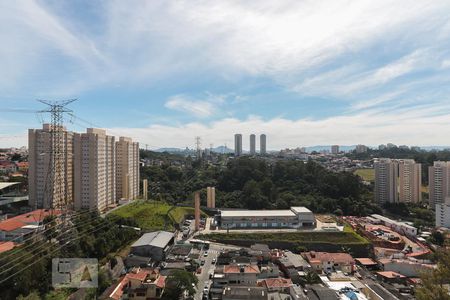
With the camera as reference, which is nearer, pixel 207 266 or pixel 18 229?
pixel 207 266

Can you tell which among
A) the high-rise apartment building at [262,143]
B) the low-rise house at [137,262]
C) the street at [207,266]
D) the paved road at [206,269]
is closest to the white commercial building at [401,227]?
the street at [207,266]

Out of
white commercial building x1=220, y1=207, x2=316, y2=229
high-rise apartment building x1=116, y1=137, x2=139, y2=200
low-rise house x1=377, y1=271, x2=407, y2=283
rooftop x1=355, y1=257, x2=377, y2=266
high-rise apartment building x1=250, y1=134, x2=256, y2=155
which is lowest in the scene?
rooftop x1=355, y1=257, x2=377, y2=266

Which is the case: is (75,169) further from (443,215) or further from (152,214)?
(443,215)

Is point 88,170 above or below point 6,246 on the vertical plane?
above

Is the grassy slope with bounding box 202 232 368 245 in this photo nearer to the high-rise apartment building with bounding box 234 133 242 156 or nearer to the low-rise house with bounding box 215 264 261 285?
the low-rise house with bounding box 215 264 261 285

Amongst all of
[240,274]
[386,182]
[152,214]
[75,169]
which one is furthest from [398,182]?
[75,169]

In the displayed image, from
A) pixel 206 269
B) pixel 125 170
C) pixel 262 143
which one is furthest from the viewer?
pixel 262 143

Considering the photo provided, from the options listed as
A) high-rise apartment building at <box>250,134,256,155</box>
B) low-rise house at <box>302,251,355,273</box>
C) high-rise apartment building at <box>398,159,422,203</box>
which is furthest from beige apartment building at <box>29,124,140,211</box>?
high-rise apartment building at <box>250,134,256,155</box>

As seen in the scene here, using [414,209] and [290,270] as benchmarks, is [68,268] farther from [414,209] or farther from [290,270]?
[414,209]
